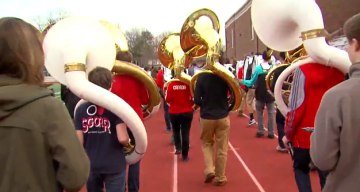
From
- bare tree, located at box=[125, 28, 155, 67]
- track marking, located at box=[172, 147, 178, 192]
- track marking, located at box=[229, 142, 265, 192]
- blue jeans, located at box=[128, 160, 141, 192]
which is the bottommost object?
track marking, located at box=[172, 147, 178, 192]

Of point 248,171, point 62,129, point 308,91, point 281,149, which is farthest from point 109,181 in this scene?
point 281,149

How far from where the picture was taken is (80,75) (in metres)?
2.80

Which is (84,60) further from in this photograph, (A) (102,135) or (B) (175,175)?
(B) (175,175)

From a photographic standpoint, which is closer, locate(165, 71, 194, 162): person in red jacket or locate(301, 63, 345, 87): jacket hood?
locate(301, 63, 345, 87): jacket hood

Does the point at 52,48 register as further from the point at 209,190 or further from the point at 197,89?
the point at 209,190

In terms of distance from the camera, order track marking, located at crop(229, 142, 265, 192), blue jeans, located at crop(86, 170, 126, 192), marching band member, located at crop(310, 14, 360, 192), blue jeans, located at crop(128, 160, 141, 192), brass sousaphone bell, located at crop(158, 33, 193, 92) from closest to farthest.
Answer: marching band member, located at crop(310, 14, 360, 192)
blue jeans, located at crop(86, 170, 126, 192)
blue jeans, located at crop(128, 160, 141, 192)
track marking, located at crop(229, 142, 265, 192)
brass sousaphone bell, located at crop(158, 33, 193, 92)

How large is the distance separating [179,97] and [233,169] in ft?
4.85

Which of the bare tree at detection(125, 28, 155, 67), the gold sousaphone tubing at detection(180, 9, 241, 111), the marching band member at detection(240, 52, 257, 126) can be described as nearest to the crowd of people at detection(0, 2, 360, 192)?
the gold sousaphone tubing at detection(180, 9, 241, 111)

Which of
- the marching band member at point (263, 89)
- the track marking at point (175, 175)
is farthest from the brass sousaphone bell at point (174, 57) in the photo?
the marching band member at point (263, 89)

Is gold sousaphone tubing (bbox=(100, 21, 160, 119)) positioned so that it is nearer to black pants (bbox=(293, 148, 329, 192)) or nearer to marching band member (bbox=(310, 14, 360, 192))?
black pants (bbox=(293, 148, 329, 192))

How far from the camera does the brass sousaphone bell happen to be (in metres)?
6.08

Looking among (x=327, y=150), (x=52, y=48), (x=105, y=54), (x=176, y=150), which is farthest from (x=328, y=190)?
(x=176, y=150)

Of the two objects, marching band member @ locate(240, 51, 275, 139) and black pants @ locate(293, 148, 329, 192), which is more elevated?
marching band member @ locate(240, 51, 275, 139)

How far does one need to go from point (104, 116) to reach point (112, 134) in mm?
159
